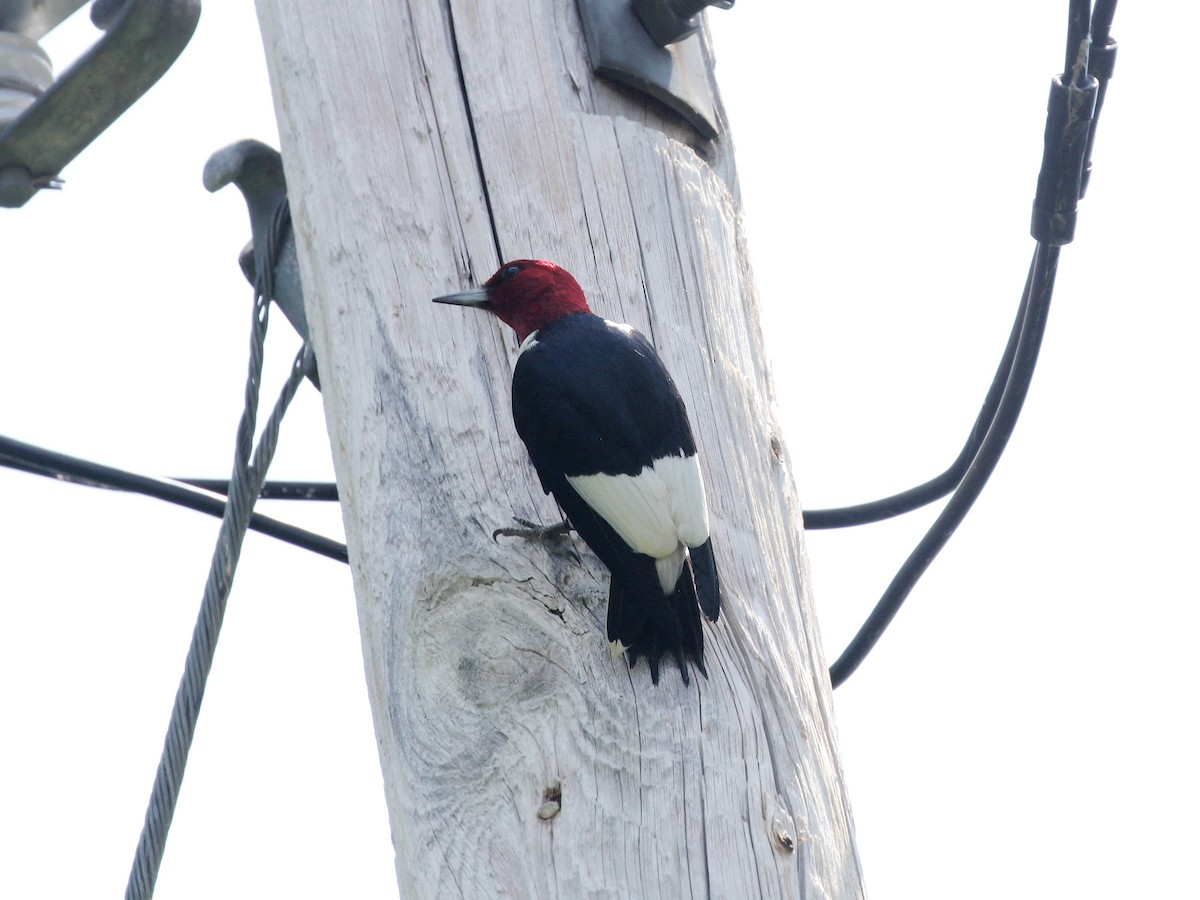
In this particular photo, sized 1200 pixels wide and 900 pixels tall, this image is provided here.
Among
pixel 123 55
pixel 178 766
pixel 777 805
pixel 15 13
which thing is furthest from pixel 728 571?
pixel 15 13

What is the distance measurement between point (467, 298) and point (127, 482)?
1018 millimetres

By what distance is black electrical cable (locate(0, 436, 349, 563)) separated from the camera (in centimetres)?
256

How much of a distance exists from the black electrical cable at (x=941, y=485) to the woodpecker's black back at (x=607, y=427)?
65cm

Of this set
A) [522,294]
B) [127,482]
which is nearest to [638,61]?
[522,294]

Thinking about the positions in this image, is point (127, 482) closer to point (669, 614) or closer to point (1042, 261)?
point (669, 614)

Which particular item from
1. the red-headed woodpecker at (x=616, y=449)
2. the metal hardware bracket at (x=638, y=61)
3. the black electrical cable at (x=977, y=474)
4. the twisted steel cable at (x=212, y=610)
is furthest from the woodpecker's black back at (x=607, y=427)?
the black electrical cable at (x=977, y=474)

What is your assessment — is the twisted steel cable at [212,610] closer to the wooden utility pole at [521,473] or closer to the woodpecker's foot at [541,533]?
the wooden utility pole at [521,473]

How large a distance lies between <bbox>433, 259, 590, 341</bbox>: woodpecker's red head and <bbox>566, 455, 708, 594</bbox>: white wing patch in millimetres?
258

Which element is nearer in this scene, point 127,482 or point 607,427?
point 607,427

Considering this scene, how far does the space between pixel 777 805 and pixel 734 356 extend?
0.69m

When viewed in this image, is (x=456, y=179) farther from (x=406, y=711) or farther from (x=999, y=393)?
(x=999, y=393)

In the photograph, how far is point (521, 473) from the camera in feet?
6.10

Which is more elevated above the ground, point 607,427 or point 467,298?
point 467,298

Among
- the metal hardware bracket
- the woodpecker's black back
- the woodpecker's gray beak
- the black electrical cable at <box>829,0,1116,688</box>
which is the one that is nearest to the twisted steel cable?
the woodpecker's gray beak
